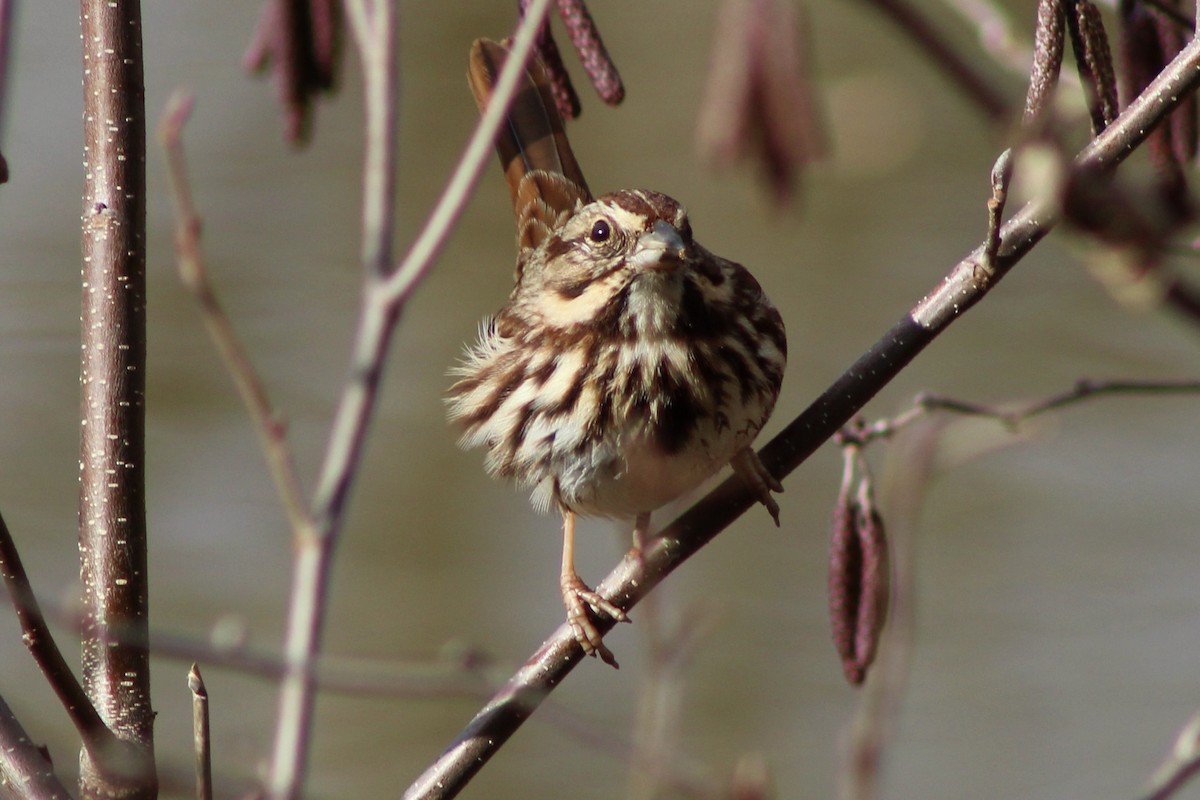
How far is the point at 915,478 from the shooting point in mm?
3104

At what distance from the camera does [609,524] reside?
21.2 ft

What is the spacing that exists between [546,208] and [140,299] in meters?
1.54

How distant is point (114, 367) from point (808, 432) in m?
0.99

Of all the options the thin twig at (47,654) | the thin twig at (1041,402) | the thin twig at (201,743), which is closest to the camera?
the thin twig at (201,743)

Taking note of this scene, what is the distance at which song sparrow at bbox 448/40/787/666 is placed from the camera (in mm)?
3141

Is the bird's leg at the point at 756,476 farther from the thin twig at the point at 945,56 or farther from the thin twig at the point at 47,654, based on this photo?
the thin twig at the point at 945,56

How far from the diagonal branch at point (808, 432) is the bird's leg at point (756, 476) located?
12 centimetres

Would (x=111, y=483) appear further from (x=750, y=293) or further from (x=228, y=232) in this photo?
(x=228, y=232)

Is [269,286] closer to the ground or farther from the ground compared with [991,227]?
closer to the ground

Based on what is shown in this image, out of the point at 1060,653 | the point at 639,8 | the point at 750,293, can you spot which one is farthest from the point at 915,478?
the point at 639,8

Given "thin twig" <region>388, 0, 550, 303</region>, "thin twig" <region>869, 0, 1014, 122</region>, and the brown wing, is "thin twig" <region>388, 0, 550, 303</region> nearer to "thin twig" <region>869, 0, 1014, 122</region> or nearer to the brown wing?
"thin twig" <region>869, 0, 1014, 122</region>

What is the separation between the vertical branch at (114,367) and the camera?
235 centimetres

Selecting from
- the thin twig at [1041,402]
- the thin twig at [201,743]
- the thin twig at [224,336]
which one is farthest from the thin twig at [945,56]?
the thin twig at [1041,402]

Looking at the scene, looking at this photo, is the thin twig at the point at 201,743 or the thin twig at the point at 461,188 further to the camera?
the thin twig at the point at 201,743
